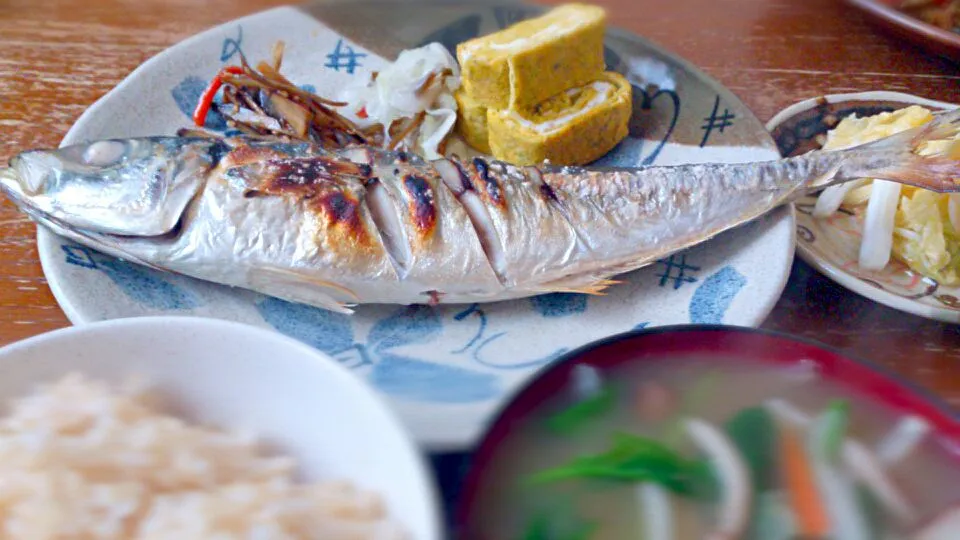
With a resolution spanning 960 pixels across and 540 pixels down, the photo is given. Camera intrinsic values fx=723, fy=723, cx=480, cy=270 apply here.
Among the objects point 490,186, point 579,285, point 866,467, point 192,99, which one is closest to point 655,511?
point 866,467

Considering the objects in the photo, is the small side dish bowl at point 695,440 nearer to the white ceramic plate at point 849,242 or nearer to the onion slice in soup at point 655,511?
the onion slice in soup at point 655,511

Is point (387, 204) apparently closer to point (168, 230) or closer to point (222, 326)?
point (168, 230)

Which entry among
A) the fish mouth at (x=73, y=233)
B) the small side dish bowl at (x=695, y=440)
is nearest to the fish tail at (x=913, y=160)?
the small side dish bowl at (x=695, y=440)

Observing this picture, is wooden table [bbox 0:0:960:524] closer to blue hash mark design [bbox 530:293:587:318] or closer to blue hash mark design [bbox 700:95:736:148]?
blue hash mark design [bbox 700:95:736:148]

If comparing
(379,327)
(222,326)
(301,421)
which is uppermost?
(222,326)

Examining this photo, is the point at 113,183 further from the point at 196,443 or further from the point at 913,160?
the point at 913,160

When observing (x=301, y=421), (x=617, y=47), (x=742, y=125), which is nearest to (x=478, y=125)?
(x=617, y=47)

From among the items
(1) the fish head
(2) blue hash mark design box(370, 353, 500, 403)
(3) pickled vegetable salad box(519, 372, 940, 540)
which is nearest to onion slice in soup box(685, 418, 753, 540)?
(3) pickled vegetable salad box(519, 372, 940, 540)
